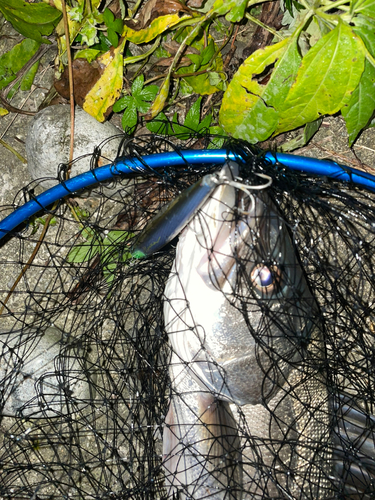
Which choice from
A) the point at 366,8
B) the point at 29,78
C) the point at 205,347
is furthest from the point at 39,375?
the point at 366,8

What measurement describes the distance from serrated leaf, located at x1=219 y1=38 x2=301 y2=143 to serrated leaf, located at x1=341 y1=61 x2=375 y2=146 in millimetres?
282

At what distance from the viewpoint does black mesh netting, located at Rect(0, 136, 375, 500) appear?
5.88ft

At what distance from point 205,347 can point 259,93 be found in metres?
1.16

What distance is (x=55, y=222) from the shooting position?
2543mm

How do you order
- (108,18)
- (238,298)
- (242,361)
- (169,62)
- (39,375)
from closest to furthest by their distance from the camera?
(238,298), (242,361), (39,375), (108,18), (169,62)

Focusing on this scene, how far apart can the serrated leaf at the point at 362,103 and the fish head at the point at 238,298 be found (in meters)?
0.64

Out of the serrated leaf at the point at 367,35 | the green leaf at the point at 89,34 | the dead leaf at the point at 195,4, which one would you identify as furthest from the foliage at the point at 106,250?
the serrated leaf at the point at 367,35

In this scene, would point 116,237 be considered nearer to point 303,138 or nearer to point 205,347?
point 205,347

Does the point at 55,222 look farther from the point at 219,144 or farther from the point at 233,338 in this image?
the point at 233,338

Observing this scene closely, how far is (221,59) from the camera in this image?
2588 mm

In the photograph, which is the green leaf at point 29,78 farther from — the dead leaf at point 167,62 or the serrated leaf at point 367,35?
the serrated leaf at point 367,35

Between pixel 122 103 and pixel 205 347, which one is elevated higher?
pixel 122 103

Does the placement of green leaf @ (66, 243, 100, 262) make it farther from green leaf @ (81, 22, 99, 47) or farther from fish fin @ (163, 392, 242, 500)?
green leaf @ (81, 22, 99, 47)

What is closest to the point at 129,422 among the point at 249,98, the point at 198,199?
the point at 198,199
